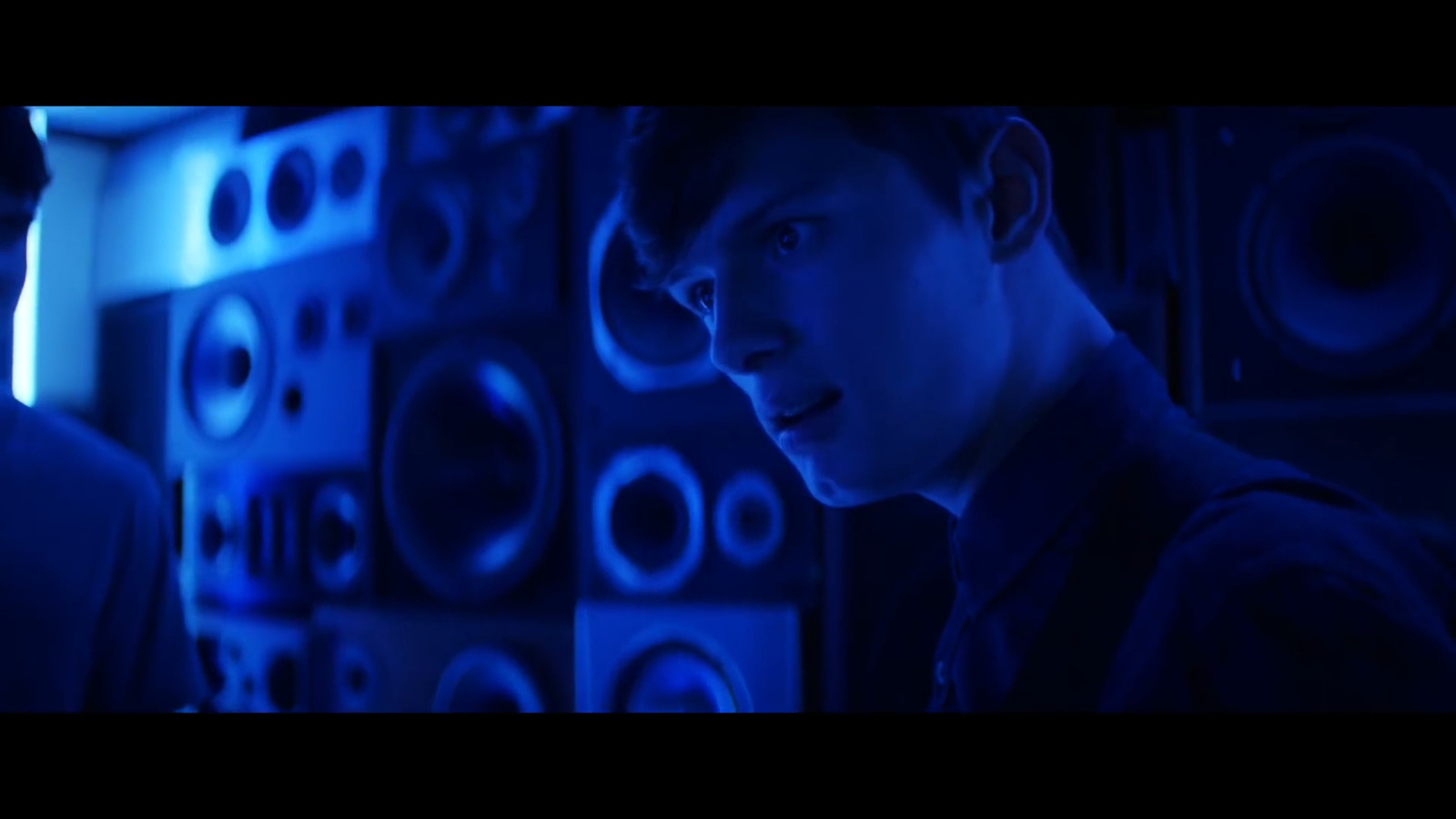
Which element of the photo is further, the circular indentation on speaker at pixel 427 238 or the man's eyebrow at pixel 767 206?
the circular indentation on speaker at pixel 427 238

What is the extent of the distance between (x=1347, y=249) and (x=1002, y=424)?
18.3 inches

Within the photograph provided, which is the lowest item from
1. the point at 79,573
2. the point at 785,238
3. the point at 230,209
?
the point at 79,573

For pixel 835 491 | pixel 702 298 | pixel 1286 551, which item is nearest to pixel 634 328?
Result: pixel 702 298

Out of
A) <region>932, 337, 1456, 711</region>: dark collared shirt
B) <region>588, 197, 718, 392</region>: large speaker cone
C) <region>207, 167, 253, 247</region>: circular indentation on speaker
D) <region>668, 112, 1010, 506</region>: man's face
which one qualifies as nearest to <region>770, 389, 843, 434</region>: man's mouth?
<region>668, 112, 1010, 506</region>: man's face

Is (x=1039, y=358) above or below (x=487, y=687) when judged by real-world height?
above

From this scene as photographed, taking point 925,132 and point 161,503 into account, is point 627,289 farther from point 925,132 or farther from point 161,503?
point 161,503

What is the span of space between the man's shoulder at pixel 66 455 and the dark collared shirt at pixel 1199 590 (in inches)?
47.3

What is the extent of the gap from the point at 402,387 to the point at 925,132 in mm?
860

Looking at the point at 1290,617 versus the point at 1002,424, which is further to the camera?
the point at 1002,424

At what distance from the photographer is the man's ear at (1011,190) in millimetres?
1321

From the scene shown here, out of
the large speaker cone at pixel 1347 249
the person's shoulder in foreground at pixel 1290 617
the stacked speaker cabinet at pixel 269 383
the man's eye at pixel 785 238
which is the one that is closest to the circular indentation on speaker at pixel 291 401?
the stacked speaker cabinet at pixel 269 383

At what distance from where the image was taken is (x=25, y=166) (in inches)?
62.4

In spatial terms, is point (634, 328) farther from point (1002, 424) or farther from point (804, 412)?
point (1002, 424)

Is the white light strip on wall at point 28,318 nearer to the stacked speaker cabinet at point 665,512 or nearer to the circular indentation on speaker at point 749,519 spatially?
the stacked speaker cabinet at point 665,512
